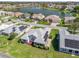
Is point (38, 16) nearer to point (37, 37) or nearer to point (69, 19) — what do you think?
point (69, 19)

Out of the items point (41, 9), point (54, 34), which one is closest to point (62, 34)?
point (54, 34)

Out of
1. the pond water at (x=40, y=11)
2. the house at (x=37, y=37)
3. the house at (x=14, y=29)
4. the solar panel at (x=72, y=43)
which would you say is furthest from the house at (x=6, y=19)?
the solar panel at (x=72, y=43)

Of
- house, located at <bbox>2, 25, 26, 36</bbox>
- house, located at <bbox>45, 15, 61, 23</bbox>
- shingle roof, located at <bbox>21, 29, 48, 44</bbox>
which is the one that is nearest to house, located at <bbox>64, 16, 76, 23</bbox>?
house, located at <bbox>45, 15, 61, 23</bbox>

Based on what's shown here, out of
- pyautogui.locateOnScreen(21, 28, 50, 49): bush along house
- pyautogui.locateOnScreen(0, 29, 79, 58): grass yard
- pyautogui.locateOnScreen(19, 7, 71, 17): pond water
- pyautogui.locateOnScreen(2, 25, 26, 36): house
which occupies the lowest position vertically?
pyautogui.locateOnScreen(0, 29, 79, 58): grass yard

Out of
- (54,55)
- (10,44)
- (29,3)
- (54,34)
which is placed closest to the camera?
(54,55)

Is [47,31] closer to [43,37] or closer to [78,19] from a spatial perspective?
[43,37]

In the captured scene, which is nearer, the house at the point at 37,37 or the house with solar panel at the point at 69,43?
the house with solar panel at the point at 69,43

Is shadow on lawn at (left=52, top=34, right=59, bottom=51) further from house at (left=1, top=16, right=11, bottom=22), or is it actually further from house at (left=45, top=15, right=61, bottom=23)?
house at (left=1, top=16, right=11, bottom=22)

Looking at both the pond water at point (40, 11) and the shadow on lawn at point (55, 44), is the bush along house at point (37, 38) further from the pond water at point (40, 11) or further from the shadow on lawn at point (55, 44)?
the pond water at point (40, 11)
